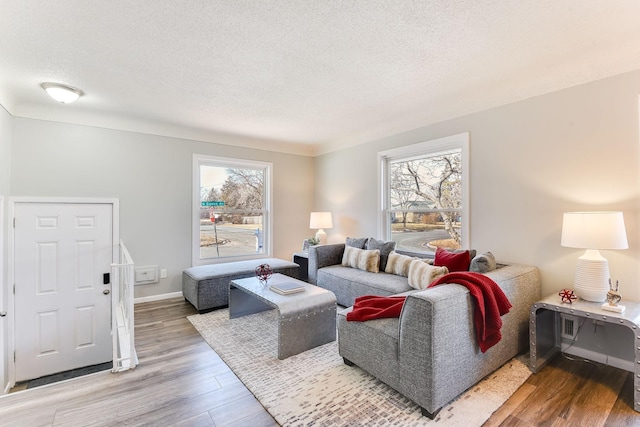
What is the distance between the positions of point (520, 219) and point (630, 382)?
1.43 m

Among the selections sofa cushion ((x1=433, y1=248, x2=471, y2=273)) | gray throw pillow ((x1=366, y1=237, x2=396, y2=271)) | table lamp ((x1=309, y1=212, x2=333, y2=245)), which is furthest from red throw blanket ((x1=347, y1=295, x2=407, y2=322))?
table lamp ((x1=309, y1=212, x2=333, y2=245))

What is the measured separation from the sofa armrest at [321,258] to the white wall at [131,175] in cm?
187

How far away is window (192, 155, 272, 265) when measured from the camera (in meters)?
4.56

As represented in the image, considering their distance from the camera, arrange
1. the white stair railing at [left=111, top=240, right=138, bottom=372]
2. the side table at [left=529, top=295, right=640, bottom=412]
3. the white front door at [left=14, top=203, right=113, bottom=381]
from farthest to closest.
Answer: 1. the white front door at [left=14, top=203, right=113, bottom=381]
2. the white stair railing at [left=111, top=240, right=138, bottom=372]
3. the side table at [left=529, top=295, right=640, bottom=412]

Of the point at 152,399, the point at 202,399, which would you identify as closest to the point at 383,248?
the point at 202,399

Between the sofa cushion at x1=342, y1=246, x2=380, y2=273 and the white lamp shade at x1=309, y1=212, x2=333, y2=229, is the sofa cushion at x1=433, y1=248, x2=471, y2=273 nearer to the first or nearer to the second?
the sofa cushion at x1=342, y1=246, x2=380, y2=273

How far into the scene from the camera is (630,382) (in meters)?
2.13

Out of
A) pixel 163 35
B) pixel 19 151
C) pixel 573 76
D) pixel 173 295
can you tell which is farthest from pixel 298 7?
pixel 173 295

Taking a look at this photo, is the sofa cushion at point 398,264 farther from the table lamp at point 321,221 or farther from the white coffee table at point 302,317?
the table lamp at point 321,221

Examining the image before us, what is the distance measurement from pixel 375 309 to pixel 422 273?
104 cm

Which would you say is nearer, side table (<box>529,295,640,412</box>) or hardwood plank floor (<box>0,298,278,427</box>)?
hardwood plank floor (<box>0,298,278,427</box>)

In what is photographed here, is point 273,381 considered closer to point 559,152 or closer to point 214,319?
point 214,319

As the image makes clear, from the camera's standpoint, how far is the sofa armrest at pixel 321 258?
4215mm

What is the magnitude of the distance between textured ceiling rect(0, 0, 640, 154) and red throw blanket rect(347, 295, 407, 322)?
6.44 ft
